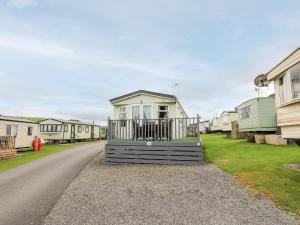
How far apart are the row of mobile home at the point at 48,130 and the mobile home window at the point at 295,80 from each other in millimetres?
18221

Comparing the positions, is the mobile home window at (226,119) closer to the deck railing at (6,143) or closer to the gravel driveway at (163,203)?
the deck railing at (6,143)

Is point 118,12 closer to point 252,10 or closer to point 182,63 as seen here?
point 252,10

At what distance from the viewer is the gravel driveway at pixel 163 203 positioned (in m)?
4.35

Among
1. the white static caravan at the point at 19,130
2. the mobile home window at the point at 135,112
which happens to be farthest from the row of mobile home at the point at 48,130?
the mobile home window at the point at 135,112

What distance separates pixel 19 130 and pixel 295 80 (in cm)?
1973

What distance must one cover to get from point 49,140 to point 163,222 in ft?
104

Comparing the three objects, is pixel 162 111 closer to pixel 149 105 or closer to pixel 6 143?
pixel 149 105

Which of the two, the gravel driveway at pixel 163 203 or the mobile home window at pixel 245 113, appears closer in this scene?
the gravel driveway at pixel 163 203

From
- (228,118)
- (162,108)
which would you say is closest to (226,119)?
(228,118)

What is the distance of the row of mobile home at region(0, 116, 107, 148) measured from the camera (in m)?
19.0

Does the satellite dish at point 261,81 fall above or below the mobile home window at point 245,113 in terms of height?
above

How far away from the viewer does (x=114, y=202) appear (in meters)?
5.46

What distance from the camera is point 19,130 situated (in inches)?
790

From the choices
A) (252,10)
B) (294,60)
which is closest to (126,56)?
(252,10)
